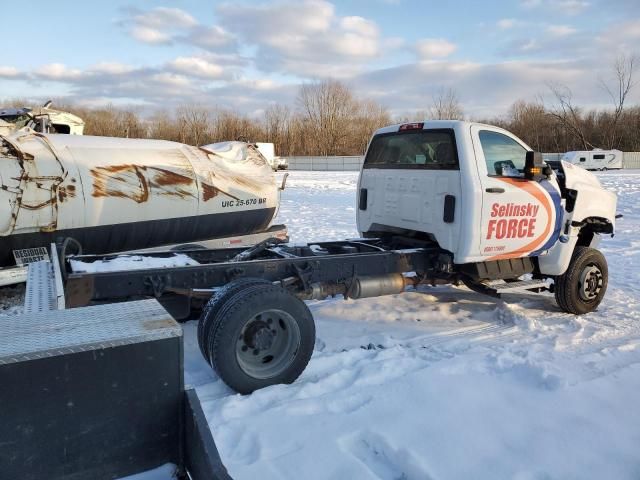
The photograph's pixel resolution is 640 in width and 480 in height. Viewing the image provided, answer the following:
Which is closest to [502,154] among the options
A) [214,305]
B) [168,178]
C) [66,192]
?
[214,305]

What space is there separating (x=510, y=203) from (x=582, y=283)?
61.1 inches

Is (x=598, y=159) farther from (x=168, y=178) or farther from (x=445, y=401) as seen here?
(x=445, y=401)

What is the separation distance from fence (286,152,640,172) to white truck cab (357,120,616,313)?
46806mm

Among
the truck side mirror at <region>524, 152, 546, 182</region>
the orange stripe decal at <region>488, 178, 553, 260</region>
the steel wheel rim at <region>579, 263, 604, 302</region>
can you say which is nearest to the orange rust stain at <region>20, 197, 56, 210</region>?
the orange stripe decal at <region>488, 178, 553, 260</region>

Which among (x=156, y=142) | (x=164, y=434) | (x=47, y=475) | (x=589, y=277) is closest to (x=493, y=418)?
(x=164, y=434)

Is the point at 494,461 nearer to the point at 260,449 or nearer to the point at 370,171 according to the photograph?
the point at 260,449

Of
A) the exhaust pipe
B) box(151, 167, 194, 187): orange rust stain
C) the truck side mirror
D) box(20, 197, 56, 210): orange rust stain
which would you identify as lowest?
the exhaust pipe

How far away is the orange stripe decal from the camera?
5680 mm

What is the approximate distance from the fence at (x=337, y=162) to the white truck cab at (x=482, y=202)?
4681cm

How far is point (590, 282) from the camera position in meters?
6.41

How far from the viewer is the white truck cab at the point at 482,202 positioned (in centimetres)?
546

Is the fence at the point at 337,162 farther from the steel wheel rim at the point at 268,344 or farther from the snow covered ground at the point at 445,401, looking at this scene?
the steel wheel rim at the point at 268,344

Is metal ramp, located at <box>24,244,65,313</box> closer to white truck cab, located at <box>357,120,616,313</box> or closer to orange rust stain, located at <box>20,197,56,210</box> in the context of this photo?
orange rust stain, located at <box>20,197,56,210</box>

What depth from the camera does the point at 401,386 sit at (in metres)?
4.18
